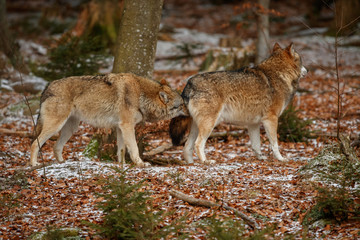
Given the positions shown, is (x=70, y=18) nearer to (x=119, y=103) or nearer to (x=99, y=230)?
(x=119, y=103)

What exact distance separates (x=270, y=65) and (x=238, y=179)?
3.28 m

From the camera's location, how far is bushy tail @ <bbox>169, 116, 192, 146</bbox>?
816cm

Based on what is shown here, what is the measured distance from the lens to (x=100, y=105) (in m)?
7.36

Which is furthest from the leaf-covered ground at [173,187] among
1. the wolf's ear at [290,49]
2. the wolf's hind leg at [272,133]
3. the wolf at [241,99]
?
the wolf's ear at [290,49]

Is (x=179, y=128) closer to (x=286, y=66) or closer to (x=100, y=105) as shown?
(x=100, y=105)

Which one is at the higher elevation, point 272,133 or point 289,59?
point 289,59

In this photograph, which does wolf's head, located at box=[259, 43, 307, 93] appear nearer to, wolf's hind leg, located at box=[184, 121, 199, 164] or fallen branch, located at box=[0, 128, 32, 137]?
wolf's hind leg, located at box=[184, 121, 199, 164]

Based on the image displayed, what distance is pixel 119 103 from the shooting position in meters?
7.39

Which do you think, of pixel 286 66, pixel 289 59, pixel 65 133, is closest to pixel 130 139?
pixel 65 133

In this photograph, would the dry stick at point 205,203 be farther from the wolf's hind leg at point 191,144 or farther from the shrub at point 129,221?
the wolf's hind leg at point 191,144

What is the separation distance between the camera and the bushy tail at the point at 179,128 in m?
8.16

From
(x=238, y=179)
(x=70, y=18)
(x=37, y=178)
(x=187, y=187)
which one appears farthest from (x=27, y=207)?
(x=70, y=18)

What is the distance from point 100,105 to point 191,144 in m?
2.07

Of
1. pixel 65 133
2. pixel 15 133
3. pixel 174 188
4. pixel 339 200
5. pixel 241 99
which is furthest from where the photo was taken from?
pixel 15 133
